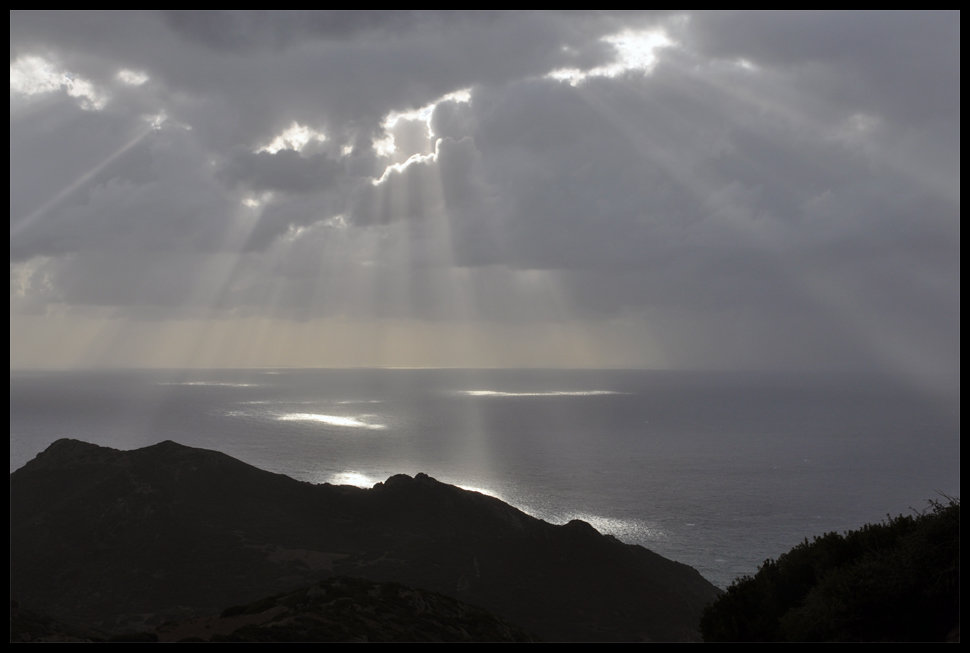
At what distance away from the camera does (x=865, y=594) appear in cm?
1959

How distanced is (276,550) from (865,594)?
71394mm

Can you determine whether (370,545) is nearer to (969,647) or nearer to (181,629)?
(181,629)

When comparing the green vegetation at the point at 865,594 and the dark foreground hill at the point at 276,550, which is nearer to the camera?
the green vegetation at the point at 865,594

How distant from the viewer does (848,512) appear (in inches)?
5645

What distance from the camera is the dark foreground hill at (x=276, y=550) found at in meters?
63.8

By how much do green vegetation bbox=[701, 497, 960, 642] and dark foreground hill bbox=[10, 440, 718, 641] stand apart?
38656 millimetres

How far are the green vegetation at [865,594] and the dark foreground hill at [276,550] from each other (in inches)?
1522

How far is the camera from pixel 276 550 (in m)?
75.2

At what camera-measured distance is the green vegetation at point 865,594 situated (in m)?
18.3

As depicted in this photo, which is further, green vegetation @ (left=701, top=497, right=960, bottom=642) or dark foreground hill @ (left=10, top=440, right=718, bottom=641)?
dark foreground hill @ (left=10, top=440, right=718, bottom=641)

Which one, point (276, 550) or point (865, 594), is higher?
point (276, 550)

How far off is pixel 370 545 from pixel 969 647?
80.2 m

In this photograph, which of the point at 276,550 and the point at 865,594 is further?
the point at 276,550

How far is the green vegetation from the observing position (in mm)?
18344
